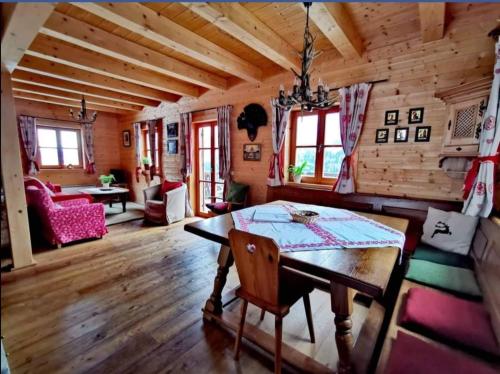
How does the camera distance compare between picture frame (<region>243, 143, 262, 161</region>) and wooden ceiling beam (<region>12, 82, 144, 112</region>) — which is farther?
wooden ceiling beam (<region>12, 82, 144, 112</region>)

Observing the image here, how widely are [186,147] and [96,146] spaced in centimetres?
345

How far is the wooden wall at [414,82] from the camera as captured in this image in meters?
2.32

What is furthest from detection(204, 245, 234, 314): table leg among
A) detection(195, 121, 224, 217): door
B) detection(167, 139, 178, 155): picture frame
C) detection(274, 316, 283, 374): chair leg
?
detection(167, 139, 178, 155): picture frame

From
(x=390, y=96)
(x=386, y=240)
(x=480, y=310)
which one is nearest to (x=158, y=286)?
(x=386, y=240)

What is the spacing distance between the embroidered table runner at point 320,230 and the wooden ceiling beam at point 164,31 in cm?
203

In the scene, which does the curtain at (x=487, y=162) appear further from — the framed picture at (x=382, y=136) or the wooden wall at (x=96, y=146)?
the wooden wall at (x=96, y=146)

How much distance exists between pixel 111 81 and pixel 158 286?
3.67 meters

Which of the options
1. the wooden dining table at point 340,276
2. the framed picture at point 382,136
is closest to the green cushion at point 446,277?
the wooden dining table at point 340,276

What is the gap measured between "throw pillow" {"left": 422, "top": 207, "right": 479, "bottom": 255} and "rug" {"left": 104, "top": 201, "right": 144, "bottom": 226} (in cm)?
492

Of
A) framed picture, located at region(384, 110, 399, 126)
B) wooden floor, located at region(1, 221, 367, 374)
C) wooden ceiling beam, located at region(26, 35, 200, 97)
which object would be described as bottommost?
wooden floor, located at region(1, 221, 367, 374)

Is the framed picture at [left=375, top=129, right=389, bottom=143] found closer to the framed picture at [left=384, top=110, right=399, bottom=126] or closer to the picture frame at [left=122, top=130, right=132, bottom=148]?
the framed picture at [left=384, top=110, right=399, bottom=126]

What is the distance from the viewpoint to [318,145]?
137 inches

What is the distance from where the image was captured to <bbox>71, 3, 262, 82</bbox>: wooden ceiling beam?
214cm

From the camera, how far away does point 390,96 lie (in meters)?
2.79
